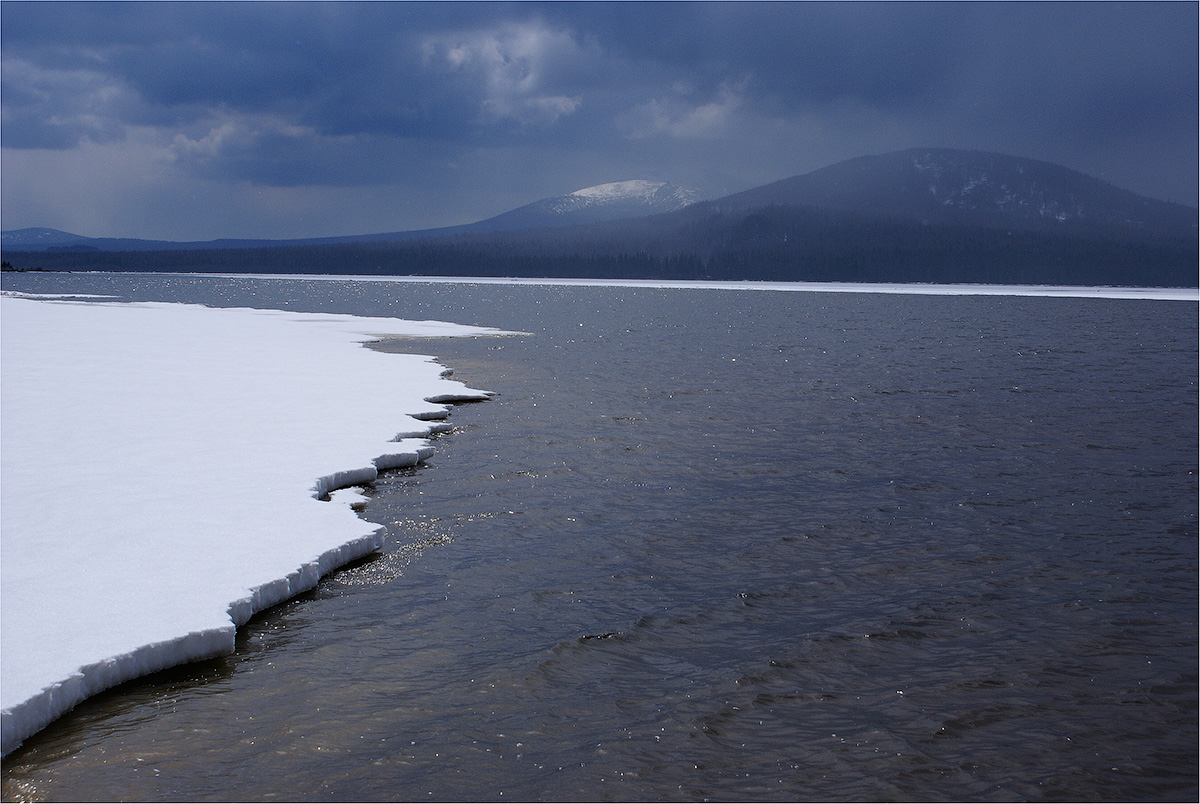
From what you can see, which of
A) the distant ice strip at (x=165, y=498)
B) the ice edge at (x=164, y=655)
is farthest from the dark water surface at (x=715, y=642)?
the distant ice strip at (x=165, y=498)

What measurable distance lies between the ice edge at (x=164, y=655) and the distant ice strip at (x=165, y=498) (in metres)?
0.01

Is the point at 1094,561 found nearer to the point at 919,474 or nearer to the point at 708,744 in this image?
the point at 919,474

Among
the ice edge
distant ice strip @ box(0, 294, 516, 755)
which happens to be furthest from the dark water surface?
distant ice strip @ box(0, 294, 516, 755)

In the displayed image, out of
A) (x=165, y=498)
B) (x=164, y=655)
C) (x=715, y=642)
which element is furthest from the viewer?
(x=165, y=498)

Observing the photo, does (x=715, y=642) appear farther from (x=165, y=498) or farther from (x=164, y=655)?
(x=165, y=498)

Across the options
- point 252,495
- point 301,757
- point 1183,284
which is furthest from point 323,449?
point 1183,284

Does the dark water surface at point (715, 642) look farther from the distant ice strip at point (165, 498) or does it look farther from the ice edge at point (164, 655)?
the distant ice strip at point (165, 498)

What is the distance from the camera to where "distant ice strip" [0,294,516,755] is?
255 inches

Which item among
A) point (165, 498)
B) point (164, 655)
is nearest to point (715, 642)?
point (164, 655)

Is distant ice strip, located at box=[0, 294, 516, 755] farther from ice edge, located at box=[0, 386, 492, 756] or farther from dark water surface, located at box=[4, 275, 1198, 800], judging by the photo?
dark water surface, located at box=[4, 275, 1198, 800]

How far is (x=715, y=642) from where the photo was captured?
7320mm

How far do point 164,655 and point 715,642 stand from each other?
4.15m

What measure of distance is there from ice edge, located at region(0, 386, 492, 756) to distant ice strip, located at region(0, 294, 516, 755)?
13 mm

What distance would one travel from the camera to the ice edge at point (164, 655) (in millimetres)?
5578
